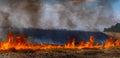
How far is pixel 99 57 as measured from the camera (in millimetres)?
31281

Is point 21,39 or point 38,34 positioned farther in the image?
point 38,34

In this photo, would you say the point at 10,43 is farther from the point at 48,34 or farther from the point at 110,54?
the point at 48,34

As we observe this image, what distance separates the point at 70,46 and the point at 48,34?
2536 inches

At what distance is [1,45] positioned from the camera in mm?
31578

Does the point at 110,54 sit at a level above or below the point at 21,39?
below

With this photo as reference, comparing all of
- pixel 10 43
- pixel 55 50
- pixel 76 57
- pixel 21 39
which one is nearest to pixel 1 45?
pixel 10 43

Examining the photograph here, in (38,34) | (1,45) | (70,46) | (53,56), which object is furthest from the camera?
(38,34)

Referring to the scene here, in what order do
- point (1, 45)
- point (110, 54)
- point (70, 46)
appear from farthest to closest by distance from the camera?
1. point (70, 46)
2. point (110, 54)
3. point (1, 45)

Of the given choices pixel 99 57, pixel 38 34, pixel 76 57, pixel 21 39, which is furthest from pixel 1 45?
pixel 38 34

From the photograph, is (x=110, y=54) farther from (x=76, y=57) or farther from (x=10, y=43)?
(x=10, y=43)

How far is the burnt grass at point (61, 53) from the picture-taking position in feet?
93.9

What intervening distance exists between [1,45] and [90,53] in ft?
36.0

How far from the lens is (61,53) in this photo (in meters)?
31.2

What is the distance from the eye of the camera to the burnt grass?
93.9 ft
